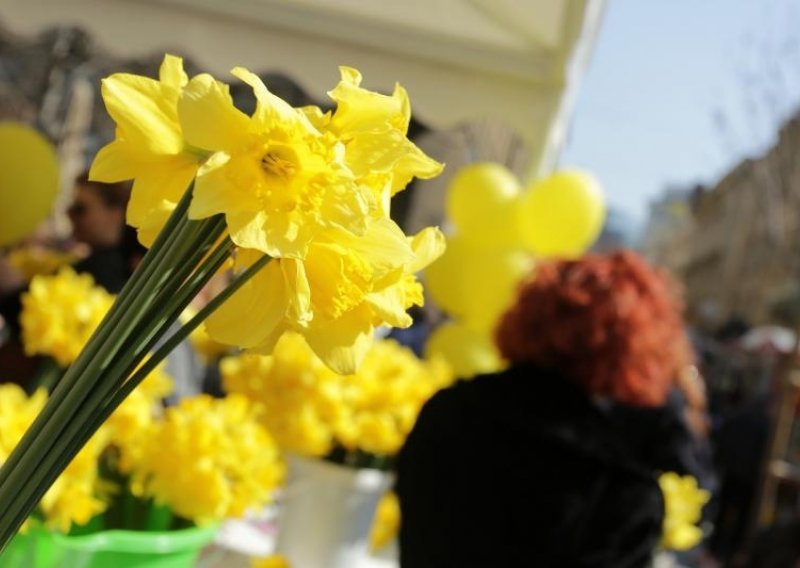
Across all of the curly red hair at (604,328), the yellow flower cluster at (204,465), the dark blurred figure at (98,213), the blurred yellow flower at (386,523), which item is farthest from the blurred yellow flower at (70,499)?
the dark blurred figure at (98,213)

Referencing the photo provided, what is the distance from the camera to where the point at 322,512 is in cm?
139

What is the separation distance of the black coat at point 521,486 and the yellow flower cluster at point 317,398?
239mm

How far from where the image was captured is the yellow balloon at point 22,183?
2.51 m

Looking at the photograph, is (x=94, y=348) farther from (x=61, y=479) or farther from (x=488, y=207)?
(x=488, y=207)

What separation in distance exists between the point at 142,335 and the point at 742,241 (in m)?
31.6

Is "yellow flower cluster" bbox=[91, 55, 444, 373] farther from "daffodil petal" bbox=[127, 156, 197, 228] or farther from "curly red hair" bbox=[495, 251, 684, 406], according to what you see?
"curly red hair" bbox=[495, 251, 684, 406]

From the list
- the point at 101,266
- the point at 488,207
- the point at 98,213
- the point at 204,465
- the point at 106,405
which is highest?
the point at 106,405

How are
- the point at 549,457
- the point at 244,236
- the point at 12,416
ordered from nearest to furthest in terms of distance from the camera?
1. the point at 244,236
2. the point at 12,416
3. the point at 549,457

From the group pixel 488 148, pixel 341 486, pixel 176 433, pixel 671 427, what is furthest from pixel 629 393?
pixel 488 148

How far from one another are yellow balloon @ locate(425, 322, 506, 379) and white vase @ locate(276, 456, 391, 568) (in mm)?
1981

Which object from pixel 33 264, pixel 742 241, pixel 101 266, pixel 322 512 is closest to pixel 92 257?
pixel 101 266

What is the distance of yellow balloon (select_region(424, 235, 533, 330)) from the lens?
3432 millimetres

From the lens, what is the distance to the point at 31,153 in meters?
2.57

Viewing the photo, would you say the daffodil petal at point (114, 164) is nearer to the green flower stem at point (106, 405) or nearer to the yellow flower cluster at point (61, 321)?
the green flower stem at point (106, 405)
